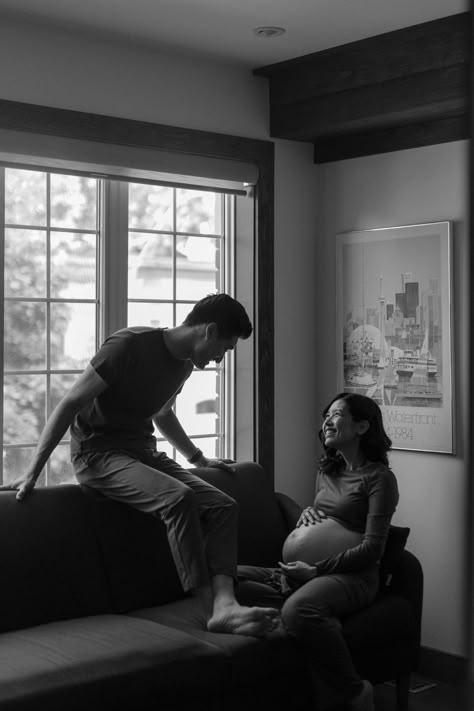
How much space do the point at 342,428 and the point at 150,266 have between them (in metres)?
1.21

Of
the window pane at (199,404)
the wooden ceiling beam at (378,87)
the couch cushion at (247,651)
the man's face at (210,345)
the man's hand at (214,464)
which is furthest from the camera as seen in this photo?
the window pane at (199,404)

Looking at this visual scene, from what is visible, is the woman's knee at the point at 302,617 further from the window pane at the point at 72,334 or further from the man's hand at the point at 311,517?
the window pane at the point at 72,334

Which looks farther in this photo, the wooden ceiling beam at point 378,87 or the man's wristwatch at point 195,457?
the man's wristwatch at point 195,457

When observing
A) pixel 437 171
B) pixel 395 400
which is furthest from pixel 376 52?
pixel 395 400

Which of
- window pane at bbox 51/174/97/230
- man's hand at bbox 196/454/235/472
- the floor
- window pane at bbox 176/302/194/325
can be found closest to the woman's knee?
the floor

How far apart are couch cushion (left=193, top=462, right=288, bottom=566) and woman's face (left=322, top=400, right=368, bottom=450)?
560 millimetres

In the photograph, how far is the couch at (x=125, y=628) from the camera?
2.70m

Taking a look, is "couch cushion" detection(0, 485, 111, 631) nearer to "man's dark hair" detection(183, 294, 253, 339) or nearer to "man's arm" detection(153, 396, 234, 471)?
"man's arm" detection(153, 396, 234, 471)

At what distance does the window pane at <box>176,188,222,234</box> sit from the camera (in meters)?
4.26

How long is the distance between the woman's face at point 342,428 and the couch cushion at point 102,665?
965 mm

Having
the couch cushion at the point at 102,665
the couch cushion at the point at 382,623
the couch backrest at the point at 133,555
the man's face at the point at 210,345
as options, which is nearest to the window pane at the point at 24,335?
the couch backrest at the point at 133,555

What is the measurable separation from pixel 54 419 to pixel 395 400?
1757 millimetres

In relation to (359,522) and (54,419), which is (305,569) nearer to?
(359,522)

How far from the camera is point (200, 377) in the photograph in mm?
4367
